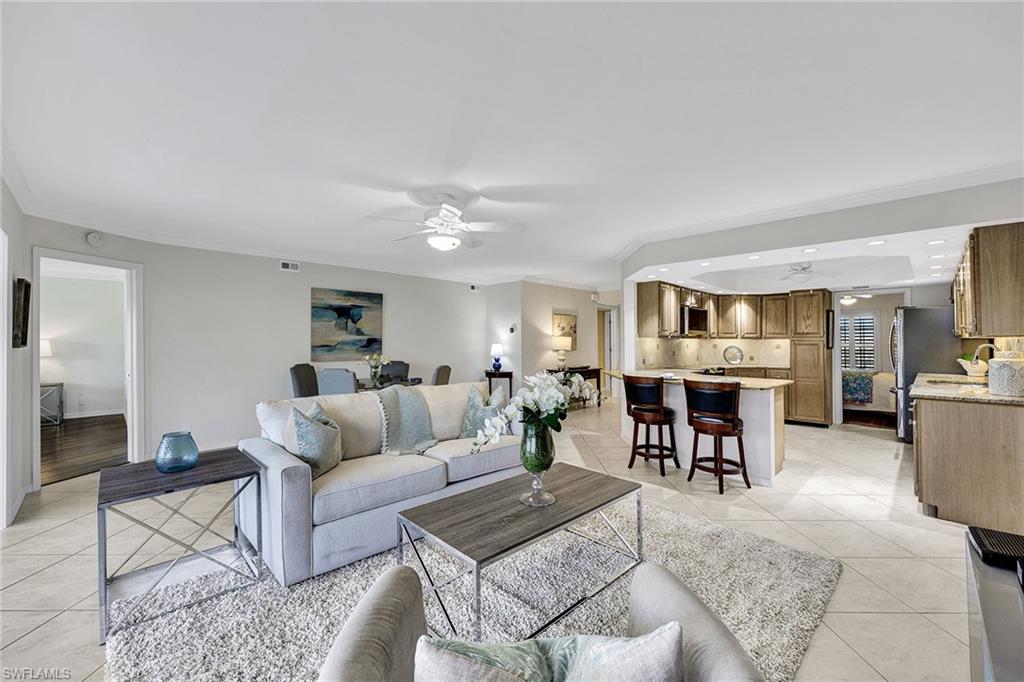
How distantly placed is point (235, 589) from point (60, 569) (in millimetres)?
1182

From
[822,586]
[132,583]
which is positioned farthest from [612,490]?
[132,583]

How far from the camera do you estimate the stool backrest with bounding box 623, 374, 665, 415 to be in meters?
4.16

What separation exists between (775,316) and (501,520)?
6532 mm

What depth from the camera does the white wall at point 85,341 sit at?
22.9 ft

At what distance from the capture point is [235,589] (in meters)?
2.19

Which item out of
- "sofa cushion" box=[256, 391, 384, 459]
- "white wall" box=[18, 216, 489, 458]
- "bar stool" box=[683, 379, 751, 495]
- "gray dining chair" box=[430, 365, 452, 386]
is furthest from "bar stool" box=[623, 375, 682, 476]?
"white wall" box=[18, 216, 489, 458]

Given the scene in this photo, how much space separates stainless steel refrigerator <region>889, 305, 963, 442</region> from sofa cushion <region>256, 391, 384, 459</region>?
20.1 feet

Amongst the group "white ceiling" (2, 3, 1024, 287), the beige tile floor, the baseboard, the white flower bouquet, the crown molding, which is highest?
"white ceiling" (2, 3, 1024, 287)

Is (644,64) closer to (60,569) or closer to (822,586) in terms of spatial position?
(822,586)

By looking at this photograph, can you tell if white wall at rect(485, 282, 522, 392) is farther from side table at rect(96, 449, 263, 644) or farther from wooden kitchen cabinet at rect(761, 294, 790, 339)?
side table at rect(96, 449, 263, 644)

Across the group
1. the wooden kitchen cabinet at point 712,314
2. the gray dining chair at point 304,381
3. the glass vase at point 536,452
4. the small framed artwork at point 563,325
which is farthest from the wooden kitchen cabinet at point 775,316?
the gray dining chair at point 304,381

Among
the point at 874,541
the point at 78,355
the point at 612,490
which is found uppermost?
the point at 78,355

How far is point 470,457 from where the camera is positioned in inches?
119

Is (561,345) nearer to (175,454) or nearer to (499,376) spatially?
A: (499,376)
